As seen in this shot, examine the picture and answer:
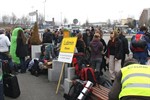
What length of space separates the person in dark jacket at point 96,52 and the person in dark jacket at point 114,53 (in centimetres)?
35

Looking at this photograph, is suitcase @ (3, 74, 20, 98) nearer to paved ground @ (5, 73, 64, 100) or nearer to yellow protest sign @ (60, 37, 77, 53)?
paved ground @ (5, 73, 64, 100)

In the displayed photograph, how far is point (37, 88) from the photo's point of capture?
9820 millimetres

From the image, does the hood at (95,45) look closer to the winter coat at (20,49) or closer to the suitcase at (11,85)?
the suitcase at (11,85)

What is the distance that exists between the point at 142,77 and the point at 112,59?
6.67 m

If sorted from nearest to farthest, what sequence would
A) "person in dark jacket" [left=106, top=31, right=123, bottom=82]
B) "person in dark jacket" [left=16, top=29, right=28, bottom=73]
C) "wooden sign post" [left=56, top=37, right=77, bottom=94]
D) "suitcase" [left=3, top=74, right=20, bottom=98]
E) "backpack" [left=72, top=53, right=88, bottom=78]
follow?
1. "suitcase" [left=3, top=74, right=20, bottom=98]
2. "backpack" [left=72, top=53, right=88, bottom=78]
3. "wooden sign post" [left=56, top=37, right=77, bottom=94]
4. "person in dark jacket" [left=106, top=31, right=123, bottom=82]
5. "person in dark jacket" [left=16, top=29, right=28, bottom=73]

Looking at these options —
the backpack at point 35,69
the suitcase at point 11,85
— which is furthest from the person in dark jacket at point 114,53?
the suitcase at point 11,85

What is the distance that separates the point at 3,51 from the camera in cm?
1135

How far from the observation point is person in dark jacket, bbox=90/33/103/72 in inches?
405

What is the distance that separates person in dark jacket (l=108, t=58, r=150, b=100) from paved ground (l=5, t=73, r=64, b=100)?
485 centimetres

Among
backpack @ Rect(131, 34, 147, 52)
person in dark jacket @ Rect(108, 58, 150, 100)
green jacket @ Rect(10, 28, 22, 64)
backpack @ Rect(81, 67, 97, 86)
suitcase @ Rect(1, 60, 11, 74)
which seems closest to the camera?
person in dark jacket @ Rect(108, 58, 150, 100)

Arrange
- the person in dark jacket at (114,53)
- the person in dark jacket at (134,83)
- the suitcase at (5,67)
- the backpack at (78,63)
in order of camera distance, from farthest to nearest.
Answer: the person in dark jacket at (114,53)
the backpack at (78,63)
the suitcase at (5,67)
the person in dark jacket at (134,83)

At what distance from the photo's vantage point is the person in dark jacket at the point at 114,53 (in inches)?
390

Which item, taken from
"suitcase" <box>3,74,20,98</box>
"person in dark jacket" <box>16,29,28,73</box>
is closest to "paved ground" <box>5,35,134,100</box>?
"suitcase" <box>3,74,20,98</box>

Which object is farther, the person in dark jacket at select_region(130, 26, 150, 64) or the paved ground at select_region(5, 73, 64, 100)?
the person in dark jacket at select_region(130, 26, 150, 64)
